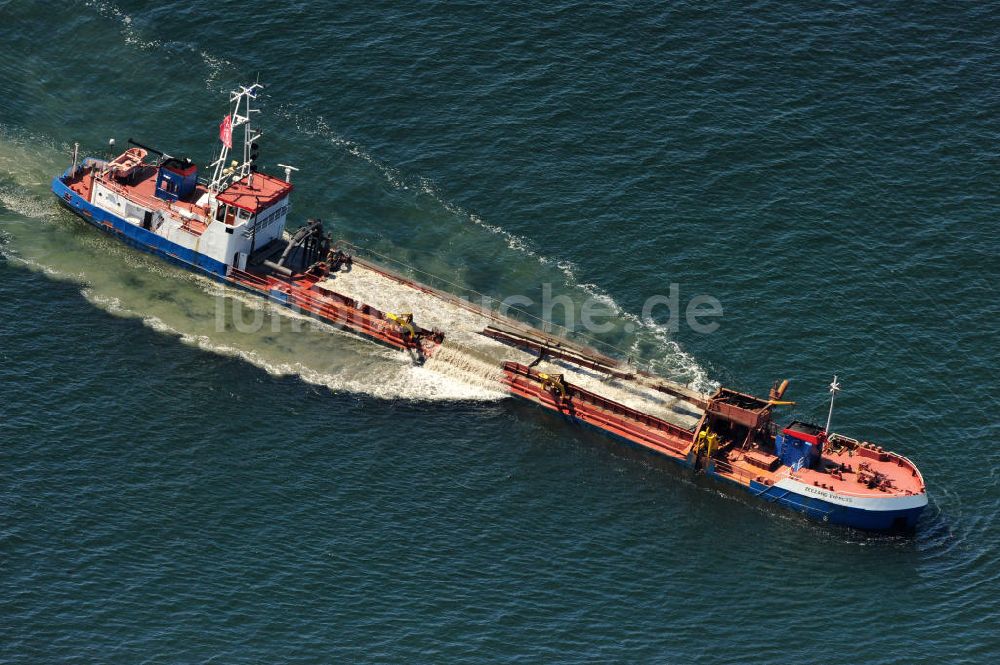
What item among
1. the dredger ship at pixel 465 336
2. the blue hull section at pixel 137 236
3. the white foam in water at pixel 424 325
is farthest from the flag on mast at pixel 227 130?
the white foam in water at pixel 424 325

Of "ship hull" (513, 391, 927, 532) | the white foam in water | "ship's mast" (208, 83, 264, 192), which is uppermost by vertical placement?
"ship's mast" (208, 83, 264, 192)

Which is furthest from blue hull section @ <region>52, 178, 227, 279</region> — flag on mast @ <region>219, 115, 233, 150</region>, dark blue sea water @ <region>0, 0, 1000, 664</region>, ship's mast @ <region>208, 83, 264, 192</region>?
flag on mast @ <region>219, 115, 233, 150</region>

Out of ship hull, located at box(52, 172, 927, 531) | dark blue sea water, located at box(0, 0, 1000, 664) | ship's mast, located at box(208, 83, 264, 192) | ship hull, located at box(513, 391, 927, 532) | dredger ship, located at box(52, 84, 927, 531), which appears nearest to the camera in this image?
dark blue sea water, located at box(0, 0, 1000, 664)

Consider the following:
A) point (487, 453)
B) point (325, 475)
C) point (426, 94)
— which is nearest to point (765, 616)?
point (487, 453)

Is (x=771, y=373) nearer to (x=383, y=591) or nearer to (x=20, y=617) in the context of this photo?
(x=383, y=591)

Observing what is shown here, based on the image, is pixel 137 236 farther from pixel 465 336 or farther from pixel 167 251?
pixel 465 336

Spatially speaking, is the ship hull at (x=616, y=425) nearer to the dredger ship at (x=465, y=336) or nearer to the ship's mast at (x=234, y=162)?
the dredger ship at (x=465, y=336)

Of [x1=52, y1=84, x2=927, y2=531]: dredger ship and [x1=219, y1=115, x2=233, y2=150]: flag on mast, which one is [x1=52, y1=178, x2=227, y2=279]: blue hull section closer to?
[x1=52, y1=84, x2=927, y2=531]: dredger ship
